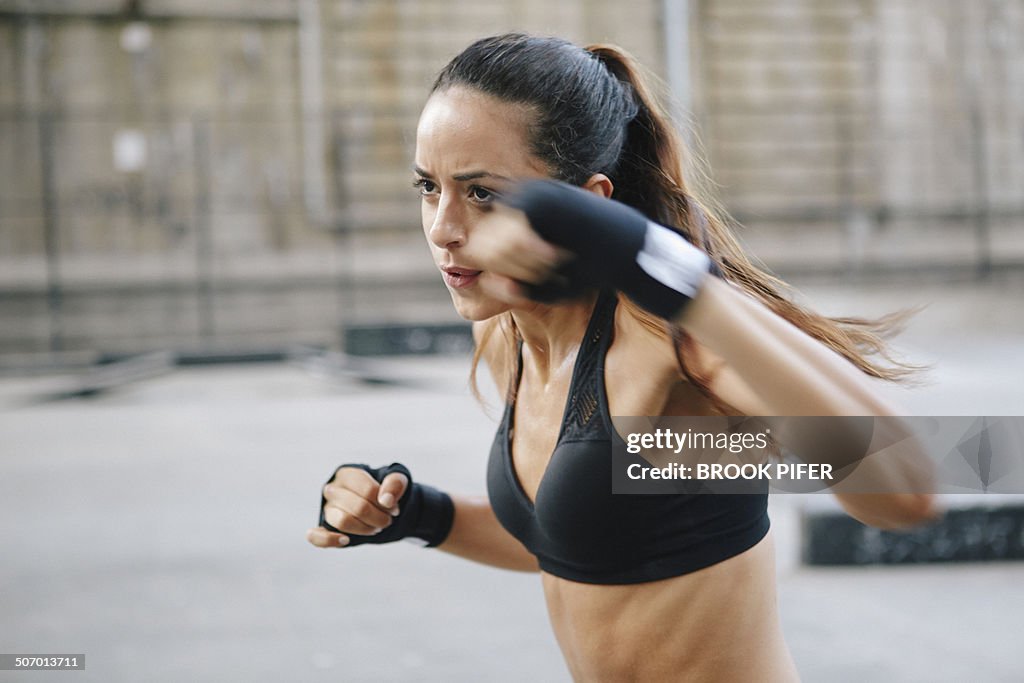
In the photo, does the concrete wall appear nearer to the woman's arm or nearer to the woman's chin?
the woman's chin

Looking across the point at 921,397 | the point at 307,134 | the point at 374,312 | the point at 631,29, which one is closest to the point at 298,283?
the point at 374,312

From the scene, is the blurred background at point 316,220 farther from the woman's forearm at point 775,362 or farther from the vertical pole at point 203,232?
the woman's forearm at point 775,362

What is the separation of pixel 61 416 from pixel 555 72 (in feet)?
26.7

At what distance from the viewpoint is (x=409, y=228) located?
16281 millimetres

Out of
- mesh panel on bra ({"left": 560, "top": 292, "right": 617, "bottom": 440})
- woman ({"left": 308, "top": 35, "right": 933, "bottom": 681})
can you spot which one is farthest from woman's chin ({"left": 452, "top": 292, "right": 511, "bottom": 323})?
mesh panel on bra ({"left": 560, "top": 292, "right": 617, "bottom": 440})

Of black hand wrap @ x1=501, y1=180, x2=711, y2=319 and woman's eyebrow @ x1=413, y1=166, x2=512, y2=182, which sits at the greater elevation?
woman's eyebrow @ x1=413, y1=166, x2=512, y2=182

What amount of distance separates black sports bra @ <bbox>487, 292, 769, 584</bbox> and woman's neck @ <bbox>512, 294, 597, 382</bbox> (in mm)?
79

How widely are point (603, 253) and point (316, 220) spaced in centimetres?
1538

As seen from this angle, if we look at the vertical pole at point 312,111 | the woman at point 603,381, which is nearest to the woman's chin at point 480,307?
the woman at point 603,381

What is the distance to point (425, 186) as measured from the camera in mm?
1320

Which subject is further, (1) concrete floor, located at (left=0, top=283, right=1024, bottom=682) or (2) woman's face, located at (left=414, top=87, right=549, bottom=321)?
(1) concrete floor, located at (left=0, top=283, right=1024, bottom=682)

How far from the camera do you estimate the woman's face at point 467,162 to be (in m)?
1.25

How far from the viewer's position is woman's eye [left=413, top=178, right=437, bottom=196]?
4.27 feet

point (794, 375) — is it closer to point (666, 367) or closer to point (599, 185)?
point (666, 367)
